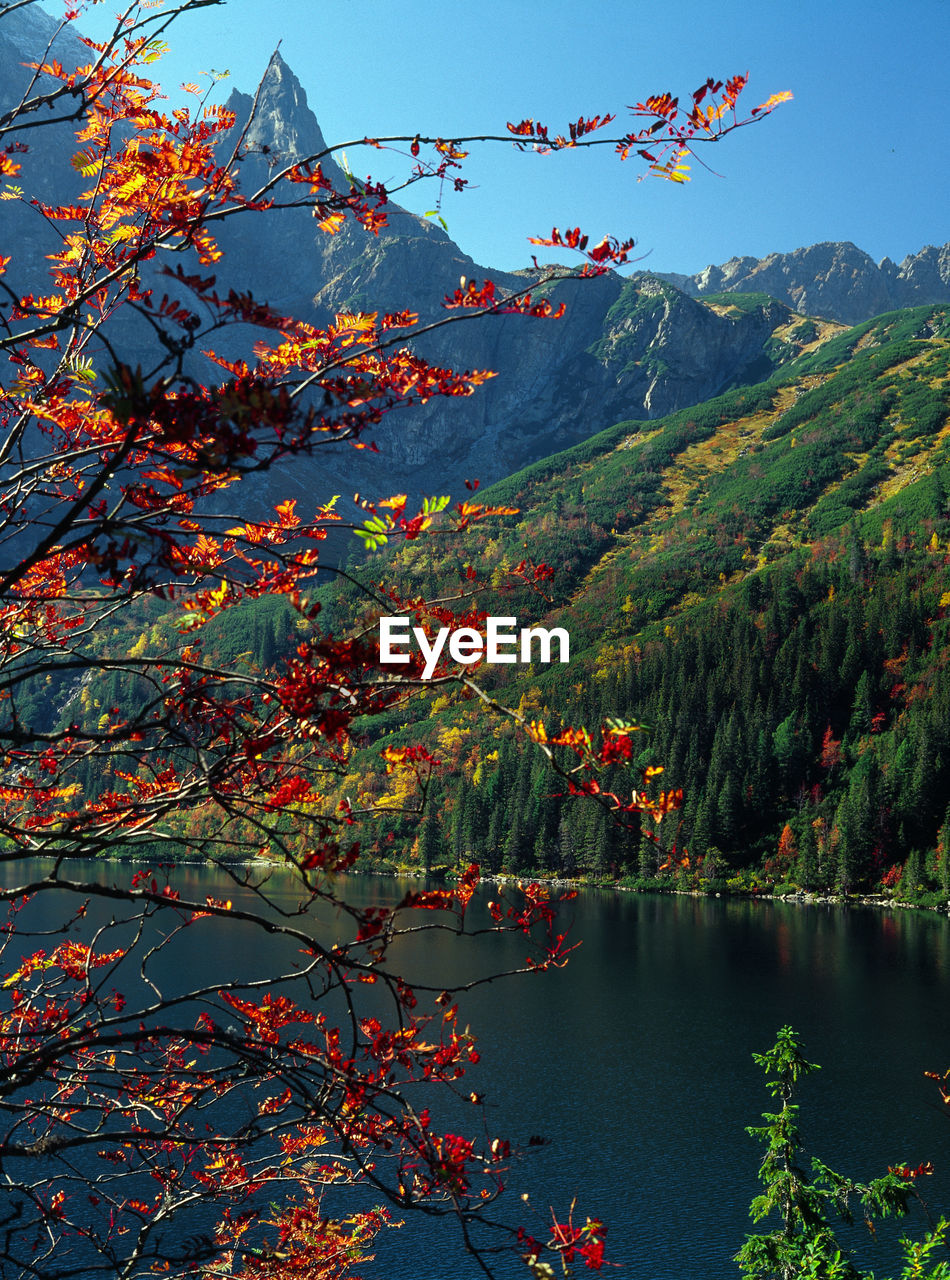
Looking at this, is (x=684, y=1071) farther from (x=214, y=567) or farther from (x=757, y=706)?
(x=757, y=706)

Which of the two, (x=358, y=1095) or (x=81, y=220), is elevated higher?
(x=81, y=220)

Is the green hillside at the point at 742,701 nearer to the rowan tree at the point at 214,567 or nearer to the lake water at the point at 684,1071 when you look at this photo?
the lake water at the point at 684,1071

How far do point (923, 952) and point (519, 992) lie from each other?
77.8 feet

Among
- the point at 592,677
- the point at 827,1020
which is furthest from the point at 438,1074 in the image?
the point at 592,677

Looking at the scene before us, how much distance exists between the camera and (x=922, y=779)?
83438 millimetres

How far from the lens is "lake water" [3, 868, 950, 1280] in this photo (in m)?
20.8

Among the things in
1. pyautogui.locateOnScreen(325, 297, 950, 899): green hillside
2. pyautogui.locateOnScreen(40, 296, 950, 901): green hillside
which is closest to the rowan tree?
pyautogui.locateOnScreen(40, 296, 950, 901): green hillside

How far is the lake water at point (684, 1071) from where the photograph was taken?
20.8 metres

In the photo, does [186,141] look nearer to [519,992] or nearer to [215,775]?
[215,775]

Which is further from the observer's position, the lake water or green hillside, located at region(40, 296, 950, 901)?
green hillside, located at region(40, 296, 950, 901)

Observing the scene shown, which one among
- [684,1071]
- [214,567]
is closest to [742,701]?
[684,1071]

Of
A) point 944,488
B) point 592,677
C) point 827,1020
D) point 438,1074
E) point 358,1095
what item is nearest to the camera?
point 358,1095

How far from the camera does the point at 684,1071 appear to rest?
30.7 m

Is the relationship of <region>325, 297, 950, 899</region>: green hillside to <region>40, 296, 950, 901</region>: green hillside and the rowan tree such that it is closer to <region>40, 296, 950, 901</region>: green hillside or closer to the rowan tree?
<region>40, 296, 950, 901</region>: green hillside
